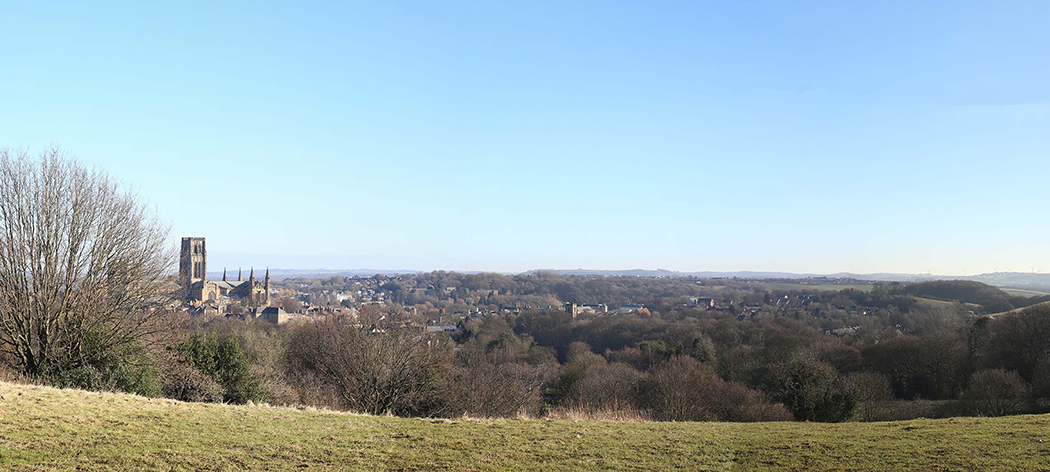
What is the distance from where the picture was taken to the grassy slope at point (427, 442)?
10281 mm

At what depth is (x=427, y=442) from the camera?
40.5ft

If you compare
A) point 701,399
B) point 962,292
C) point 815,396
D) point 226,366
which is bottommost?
point 701,399

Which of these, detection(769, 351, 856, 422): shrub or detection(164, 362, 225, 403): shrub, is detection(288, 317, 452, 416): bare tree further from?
detection(769, 351, 856, 422): shrub

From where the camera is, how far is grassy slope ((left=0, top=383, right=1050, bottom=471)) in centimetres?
1028

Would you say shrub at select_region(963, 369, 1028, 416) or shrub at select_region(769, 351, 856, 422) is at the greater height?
shrub at select_region(769, 351, 856, 422)

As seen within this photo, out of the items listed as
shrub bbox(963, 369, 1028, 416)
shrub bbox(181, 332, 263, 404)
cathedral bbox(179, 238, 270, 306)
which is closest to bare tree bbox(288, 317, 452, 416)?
shrub bbox(181, 332, 263, 404)

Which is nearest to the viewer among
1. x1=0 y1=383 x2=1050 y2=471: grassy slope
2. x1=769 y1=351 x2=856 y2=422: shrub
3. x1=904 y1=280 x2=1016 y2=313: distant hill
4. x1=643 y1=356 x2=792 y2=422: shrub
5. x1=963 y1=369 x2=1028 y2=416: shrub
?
x1=0 y1=383 x2=1050 y2=471: grassy slope

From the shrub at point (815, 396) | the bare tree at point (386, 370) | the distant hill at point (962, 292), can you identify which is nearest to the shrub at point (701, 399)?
the shrub at point (815, 396)

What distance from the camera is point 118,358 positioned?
2233cm

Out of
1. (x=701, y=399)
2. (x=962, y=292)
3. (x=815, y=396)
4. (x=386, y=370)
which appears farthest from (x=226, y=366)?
(x=962, y=292)

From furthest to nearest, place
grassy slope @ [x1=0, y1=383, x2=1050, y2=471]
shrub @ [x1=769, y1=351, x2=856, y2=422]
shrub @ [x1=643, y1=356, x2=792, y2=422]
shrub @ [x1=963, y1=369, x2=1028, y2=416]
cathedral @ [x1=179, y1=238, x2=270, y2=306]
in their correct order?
cathedral @ [x1=179, y1=238, x2=270, y2=306] < shrub @ [x1=643, y1=356, x2=792, y2=422] < shrub @ [x1=963, y1=369, x2=1028, y2=416] < shrub @ [x1=769, y1=351, x2=856, y2=422] < grassy slope @ [x1=0, y1=383, x2=1050, y2=471]

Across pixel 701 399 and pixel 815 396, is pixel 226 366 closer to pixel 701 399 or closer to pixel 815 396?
pixel 815 396

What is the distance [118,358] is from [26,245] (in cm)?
493

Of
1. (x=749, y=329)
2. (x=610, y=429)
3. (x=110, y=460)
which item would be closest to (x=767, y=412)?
(x=610, y=429)
